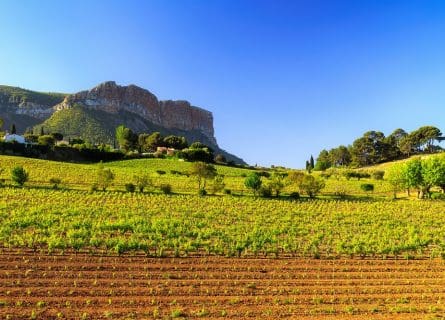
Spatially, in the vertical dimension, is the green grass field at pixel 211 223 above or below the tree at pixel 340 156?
below

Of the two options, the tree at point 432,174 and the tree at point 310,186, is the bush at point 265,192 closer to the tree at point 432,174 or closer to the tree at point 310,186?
the tree at point 310,186

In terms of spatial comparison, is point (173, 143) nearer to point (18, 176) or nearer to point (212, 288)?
point (18, 176)

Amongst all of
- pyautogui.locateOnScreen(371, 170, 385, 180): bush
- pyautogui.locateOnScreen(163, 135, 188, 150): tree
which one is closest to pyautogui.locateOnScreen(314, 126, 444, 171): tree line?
pyautogui.locateOnScreen(371, 170, 385, 180): bush

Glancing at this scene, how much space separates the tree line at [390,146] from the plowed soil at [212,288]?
336ft

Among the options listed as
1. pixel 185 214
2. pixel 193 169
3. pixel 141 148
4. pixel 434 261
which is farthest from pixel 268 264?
pixel 141 148

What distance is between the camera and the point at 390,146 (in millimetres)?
126125

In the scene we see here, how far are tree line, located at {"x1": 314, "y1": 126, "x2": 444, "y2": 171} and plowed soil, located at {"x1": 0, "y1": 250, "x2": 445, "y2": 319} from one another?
102274mm

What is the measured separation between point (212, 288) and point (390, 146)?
4707 inches

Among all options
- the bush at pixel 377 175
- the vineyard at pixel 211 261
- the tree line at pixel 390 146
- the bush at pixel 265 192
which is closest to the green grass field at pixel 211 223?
the vineyard at pixel 211 261

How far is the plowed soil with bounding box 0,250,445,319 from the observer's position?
1647 centimetres

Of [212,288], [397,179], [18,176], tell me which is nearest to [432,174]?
[397,179]

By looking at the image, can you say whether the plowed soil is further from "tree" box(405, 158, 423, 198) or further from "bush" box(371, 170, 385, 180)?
"bush" box(371, 170, 385, 180)

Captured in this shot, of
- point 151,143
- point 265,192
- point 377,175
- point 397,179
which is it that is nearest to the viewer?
point 265,192

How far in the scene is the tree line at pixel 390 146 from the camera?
12244cm
